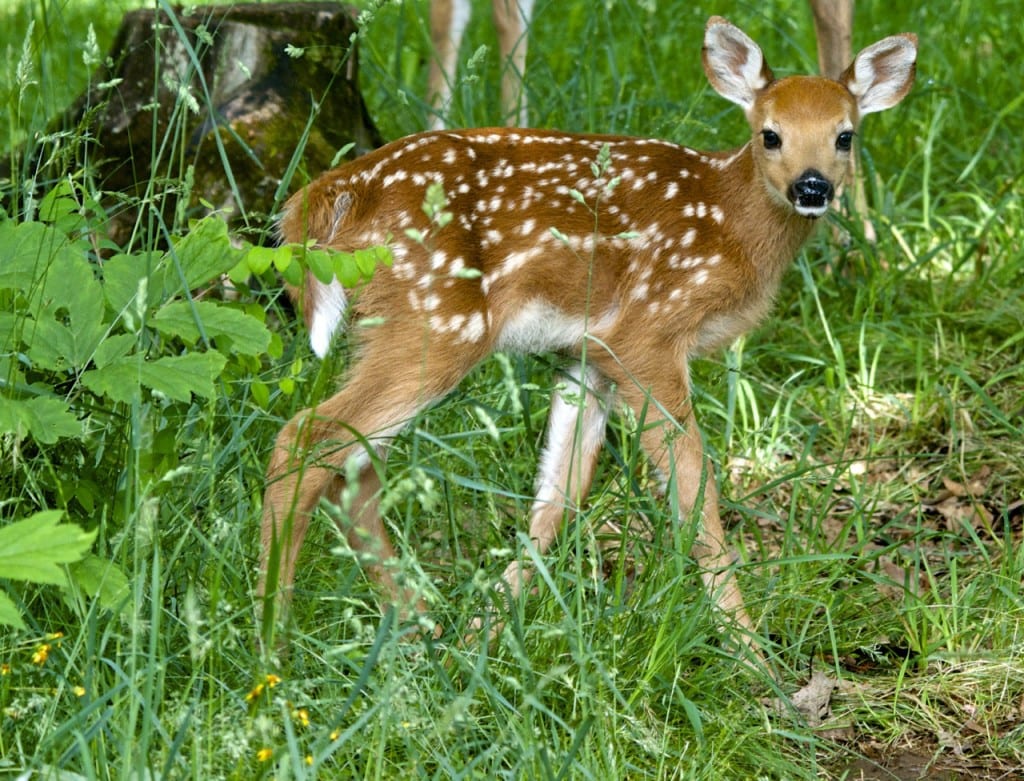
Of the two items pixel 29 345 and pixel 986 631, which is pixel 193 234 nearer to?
pixel 29 345

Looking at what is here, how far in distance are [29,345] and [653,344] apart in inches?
67.0

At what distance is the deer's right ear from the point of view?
4.32 metres

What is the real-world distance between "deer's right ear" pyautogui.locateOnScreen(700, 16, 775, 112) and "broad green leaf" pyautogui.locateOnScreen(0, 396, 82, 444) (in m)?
2.17

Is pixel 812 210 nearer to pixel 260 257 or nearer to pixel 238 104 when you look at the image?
pixel 260 257

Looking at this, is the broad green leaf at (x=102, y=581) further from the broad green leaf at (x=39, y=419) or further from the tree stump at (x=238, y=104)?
the tree stump at (x=238, y=104)

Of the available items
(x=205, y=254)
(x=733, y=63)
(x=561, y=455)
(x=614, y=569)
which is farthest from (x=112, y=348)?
(x=733, y=63)

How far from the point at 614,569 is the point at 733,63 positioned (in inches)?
57.4

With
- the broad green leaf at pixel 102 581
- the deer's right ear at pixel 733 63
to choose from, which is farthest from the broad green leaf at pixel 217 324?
the deer's right ear at pixel 733 63

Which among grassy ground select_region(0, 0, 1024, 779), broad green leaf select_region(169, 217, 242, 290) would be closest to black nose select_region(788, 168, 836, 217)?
grassy ground select_region(0, 0, 1024, 779)

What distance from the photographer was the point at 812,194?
3900 mm

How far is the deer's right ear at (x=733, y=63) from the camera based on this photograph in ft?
14.2

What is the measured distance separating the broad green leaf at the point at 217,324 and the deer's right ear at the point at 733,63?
1793 mm

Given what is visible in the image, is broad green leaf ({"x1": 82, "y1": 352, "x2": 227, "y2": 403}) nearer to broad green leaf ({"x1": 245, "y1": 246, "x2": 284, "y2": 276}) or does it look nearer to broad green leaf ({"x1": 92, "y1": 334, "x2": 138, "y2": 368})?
broad green leaf ({"x1": 92, "y1": 334, "x2": 138, "y2": 368})

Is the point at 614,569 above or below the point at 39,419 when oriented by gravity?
below
